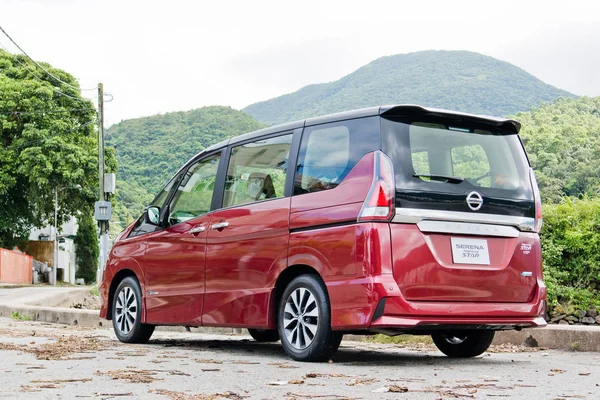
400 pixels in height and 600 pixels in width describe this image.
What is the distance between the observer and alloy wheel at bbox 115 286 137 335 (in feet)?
32.1

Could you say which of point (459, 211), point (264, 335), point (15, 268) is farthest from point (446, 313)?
point (15, 268)

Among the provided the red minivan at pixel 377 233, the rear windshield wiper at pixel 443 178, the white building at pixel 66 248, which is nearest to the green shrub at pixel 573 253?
the red minivan at pixel 377 233

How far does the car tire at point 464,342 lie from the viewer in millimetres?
8094

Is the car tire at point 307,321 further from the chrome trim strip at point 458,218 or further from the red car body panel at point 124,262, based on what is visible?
the red car body panel at point 124,262

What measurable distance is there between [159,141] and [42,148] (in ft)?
208

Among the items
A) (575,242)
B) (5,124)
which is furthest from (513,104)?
(575,242)

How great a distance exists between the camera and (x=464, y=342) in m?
8.27

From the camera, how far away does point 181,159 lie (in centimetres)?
9419

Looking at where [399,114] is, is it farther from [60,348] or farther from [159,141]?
[159,141]

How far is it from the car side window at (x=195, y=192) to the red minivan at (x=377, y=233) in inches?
13.2

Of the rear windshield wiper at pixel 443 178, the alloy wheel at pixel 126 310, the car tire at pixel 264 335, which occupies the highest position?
the rear windshield wiper at pixel 443 178

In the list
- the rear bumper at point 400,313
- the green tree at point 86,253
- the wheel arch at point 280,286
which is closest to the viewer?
the rear bumper at point 400,313

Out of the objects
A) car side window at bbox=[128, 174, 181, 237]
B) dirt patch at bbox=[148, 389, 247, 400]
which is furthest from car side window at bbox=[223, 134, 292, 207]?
dirt patch at bbox=[148, 389, 247, 400]

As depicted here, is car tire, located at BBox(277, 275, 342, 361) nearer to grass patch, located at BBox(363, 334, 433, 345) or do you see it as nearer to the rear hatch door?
the rear hatch door
